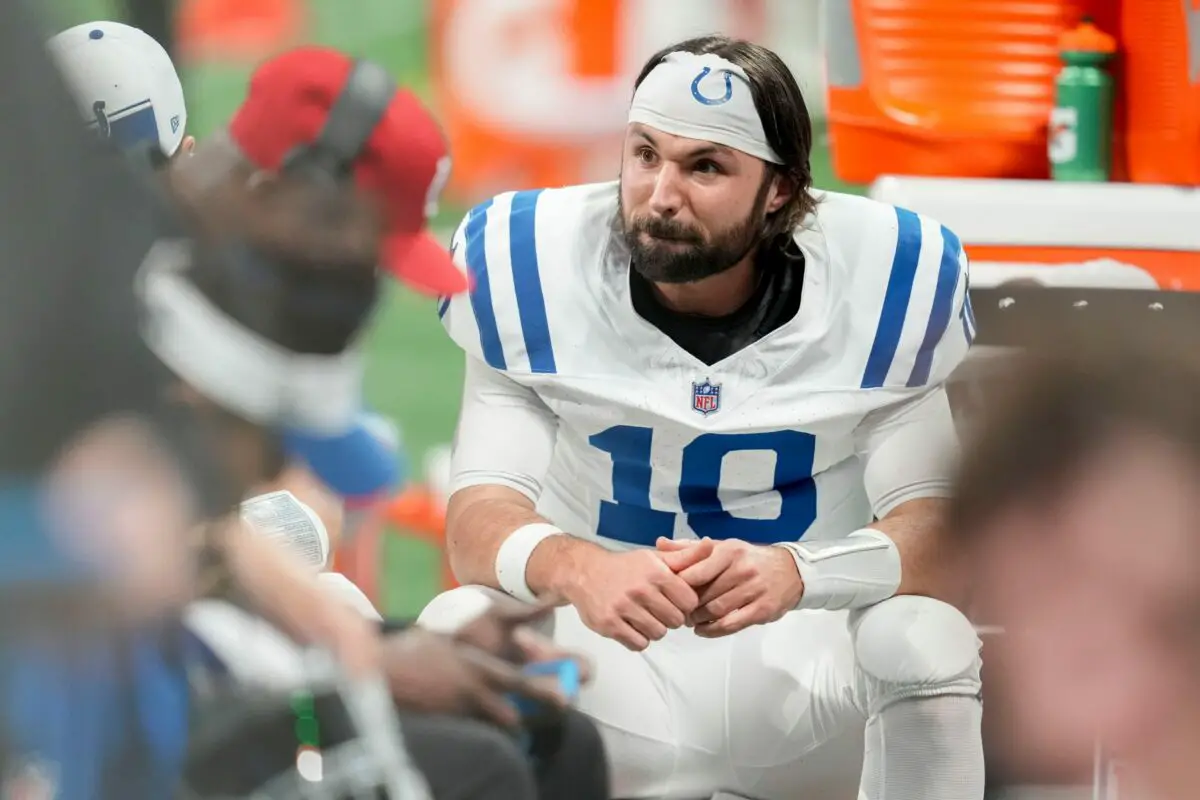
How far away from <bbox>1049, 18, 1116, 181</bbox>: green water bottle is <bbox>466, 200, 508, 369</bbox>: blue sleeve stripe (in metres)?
1.11

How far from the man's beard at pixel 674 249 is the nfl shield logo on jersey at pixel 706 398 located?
122mm

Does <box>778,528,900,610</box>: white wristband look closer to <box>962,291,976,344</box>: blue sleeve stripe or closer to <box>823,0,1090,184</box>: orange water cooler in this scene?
<box>962,291,976,344</box>: blue sleeve stripe

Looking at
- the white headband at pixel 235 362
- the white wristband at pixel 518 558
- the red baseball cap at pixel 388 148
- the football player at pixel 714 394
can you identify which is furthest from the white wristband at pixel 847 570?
the white headband at pixel 235 362

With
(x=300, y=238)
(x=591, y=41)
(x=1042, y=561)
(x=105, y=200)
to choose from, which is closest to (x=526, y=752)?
(x=300, y=238)

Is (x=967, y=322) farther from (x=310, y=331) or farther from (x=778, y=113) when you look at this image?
(x=310, y=331)

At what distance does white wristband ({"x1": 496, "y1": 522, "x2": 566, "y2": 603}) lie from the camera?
1.65 meters

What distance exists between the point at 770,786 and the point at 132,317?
48.2 inches

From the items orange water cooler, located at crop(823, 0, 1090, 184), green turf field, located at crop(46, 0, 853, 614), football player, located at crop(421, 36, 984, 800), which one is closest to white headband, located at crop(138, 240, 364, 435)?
football player, located at crop(421, 36, 984, 800)

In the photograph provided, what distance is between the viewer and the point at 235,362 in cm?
83

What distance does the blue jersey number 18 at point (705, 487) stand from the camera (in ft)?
5.89

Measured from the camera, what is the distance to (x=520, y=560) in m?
1.65

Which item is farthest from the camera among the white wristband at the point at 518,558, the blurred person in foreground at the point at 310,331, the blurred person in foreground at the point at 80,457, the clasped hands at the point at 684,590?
the white wristband at the point at 518,558

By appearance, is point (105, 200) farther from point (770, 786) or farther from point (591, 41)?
point (591, 41)

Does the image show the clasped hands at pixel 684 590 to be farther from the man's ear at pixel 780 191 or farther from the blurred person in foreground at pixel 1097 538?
the blurred person in foreground at pixel 1097 538
